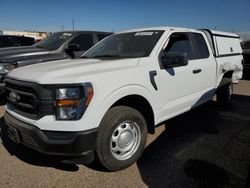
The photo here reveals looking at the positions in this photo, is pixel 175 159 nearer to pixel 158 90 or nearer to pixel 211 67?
pixel 158 90

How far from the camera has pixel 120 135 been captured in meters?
3.32

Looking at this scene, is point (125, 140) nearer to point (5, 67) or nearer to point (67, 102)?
point (67, 102)

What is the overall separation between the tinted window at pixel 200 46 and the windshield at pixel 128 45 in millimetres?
909

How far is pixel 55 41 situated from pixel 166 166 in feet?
16.6

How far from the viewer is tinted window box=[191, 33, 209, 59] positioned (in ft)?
15.7

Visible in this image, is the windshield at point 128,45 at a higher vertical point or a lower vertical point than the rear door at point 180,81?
higher

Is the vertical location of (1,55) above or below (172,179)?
above

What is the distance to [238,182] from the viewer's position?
3.07 meters

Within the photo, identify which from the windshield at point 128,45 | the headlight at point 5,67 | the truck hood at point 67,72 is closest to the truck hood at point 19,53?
the headlight at point 5,67

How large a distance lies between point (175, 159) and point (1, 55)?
14.8 ft

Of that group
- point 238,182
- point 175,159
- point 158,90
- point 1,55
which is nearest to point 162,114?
point 158,90

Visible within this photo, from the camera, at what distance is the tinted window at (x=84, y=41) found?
7.33m

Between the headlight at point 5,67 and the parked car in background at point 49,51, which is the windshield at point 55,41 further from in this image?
the headlight at point 5,67

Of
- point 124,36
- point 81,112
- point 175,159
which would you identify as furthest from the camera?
point 124,36
